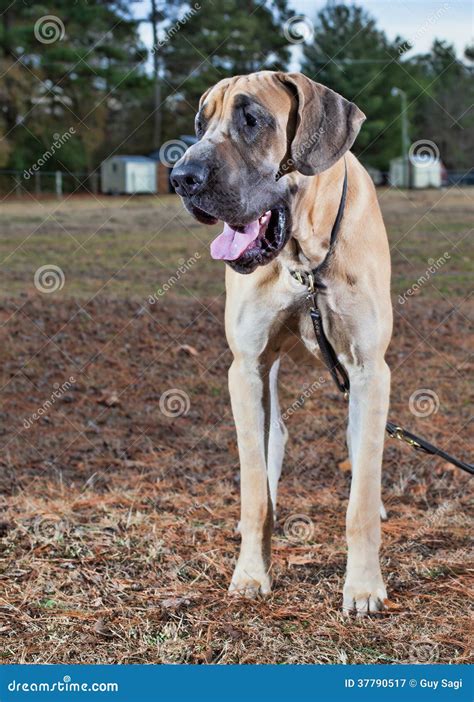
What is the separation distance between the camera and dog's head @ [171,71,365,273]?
2.78 m

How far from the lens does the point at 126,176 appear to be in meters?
30.6

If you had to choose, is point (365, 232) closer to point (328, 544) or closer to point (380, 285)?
point (380, 285)

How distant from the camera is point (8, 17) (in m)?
24.7
